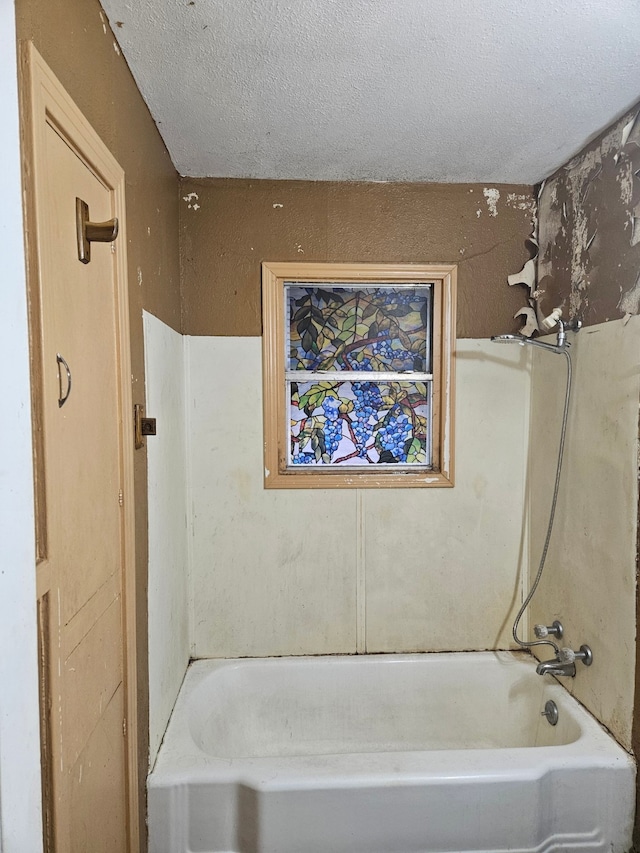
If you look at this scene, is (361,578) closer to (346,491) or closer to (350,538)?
(350,538)

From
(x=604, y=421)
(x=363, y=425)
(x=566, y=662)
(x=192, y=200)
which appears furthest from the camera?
(x=363, y=425)

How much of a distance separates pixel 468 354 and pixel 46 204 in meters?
1.68

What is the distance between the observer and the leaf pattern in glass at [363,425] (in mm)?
2260

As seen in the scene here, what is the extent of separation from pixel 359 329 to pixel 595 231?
3.04 feet

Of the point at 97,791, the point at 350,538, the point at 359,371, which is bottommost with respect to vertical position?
the point at 97,791

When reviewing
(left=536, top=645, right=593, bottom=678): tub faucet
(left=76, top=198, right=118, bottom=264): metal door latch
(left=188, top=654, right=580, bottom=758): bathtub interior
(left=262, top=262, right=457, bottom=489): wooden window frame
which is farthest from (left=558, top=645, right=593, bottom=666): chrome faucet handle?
(left=76, top=198, right=118, bottom=264): metal door latch

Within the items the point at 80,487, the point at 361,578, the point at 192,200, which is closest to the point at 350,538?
the point at 361,578

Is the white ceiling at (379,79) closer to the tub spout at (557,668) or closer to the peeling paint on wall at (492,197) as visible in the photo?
the peeling paint on wall at (492,197)

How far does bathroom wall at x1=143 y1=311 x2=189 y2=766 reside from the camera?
1538 millimetres

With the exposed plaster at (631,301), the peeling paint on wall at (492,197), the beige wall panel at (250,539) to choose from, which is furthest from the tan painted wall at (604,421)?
the beige wall panel at (250,539)

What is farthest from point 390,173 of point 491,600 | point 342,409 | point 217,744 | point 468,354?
point 217,744

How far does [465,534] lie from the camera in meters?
2.18

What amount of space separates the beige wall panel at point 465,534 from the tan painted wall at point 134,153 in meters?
1.02

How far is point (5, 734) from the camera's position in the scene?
59 cm
